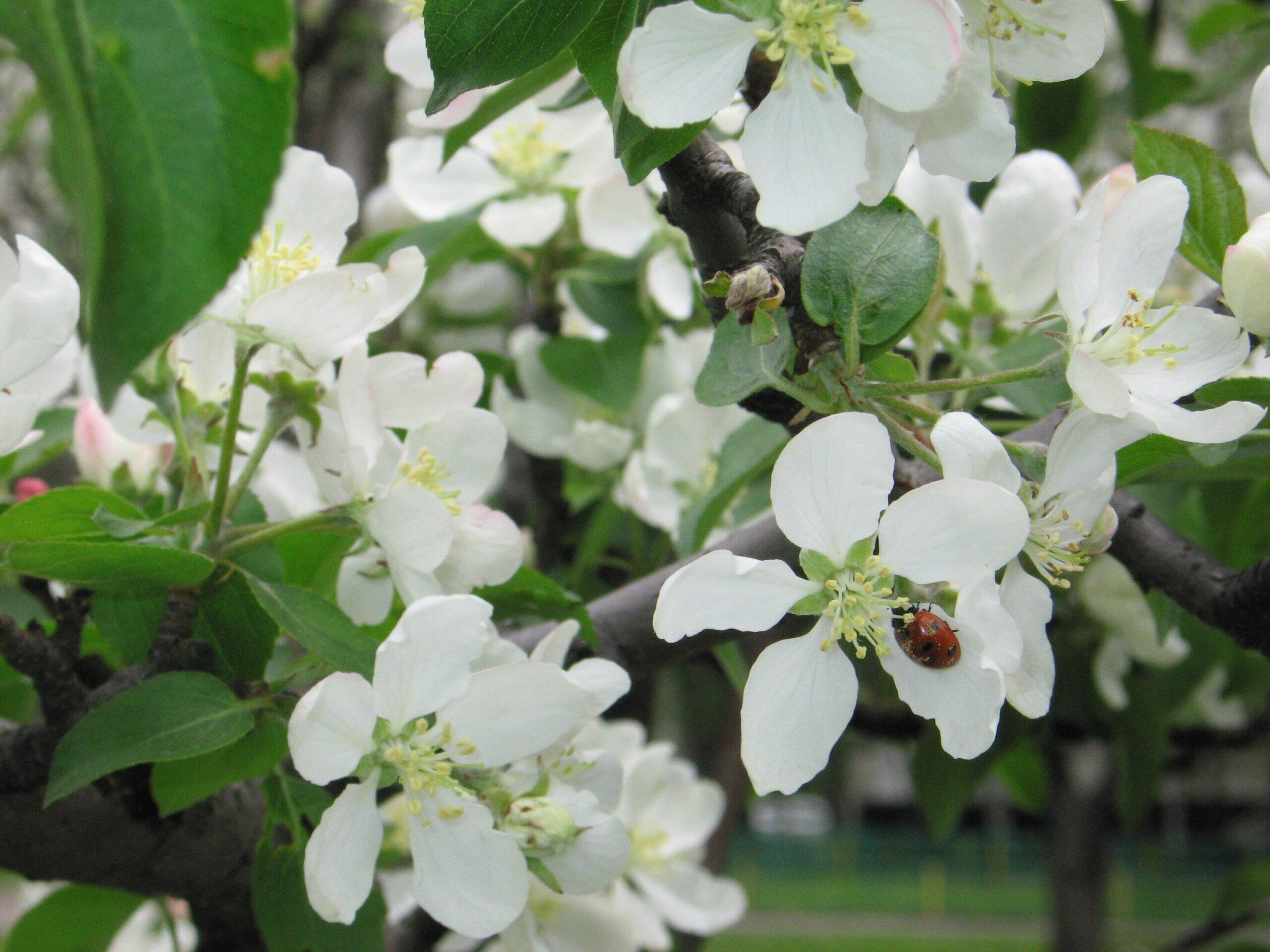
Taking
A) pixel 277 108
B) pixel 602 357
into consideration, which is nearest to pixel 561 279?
pixel 602 357

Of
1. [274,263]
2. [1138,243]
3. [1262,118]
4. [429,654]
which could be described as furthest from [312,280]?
[1262,118]

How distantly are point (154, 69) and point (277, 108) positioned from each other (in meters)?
0.03

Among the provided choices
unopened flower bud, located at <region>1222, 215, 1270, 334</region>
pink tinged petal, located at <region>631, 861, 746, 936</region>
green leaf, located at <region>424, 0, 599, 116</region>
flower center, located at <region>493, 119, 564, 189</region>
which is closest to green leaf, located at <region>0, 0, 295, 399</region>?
green leaf, located at <region>424, 0, 599, 116</region>

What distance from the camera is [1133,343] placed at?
604 millimetres

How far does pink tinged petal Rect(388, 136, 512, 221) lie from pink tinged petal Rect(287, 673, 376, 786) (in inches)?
27.5

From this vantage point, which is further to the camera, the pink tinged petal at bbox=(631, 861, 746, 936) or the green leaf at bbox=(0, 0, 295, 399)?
the pink tinged petal at bbox=(631, 861, 746, 936)

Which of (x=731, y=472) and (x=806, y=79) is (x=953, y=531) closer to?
(x=806, y=79)

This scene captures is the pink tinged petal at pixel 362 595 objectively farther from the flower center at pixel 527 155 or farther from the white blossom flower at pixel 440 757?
the flower center at pixel 527 155

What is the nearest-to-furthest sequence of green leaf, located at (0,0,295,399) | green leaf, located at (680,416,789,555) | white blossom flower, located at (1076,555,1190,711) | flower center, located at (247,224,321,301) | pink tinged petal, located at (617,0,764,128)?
green leaf, located at (0,0,295,399) → pink tinged petal, located at (617,0,764,128) → flower center, located at (247,224,321,301) → green leaf, located at (680,416,789,555) → white blossom flower, located at (1076,555,1190,711)

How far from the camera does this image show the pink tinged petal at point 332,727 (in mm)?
543

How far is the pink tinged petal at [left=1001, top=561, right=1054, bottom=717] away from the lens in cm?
58

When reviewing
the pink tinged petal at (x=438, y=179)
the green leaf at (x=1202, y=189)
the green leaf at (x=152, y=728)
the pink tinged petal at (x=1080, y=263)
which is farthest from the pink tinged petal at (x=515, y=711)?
the pink tinged petal at (x=438, y=179)

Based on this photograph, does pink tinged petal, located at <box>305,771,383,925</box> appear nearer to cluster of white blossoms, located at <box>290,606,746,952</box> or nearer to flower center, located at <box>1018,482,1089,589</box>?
cluster of white blossoms, located at <box>290,606,746,952</box>

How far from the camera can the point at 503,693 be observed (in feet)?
1.95
